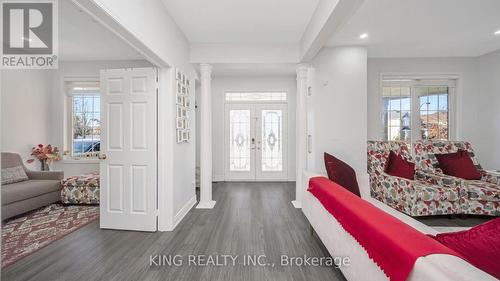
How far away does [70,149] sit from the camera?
4.69 metres

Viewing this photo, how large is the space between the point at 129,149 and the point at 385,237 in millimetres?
2798

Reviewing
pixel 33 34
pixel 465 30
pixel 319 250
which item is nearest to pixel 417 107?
pixel 465 30

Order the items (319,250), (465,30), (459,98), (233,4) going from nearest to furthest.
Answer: (319,250), (233,4), (465,30), (459,98)

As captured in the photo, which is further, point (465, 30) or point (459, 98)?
point (459, 98)

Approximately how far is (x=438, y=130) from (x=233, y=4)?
15.5 feet

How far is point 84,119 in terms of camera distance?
4.79m

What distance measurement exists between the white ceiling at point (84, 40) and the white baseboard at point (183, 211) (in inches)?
84.1

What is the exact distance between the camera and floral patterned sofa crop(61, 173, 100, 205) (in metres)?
3.64

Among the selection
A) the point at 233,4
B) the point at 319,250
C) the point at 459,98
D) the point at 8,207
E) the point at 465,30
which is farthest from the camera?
the point at 459,98

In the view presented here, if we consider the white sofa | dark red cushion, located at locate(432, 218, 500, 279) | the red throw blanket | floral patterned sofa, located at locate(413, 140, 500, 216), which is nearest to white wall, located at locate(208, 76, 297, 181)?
floral patterned sofa, located at locate(413, 140, 500, 216)

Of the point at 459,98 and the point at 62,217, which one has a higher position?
the point at 459,98

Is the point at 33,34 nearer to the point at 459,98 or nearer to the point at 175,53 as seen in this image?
the point at 175,53

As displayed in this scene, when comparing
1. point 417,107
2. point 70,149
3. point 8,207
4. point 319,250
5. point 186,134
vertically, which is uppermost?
point 417,107

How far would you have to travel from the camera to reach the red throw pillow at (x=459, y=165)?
10.9 feet
